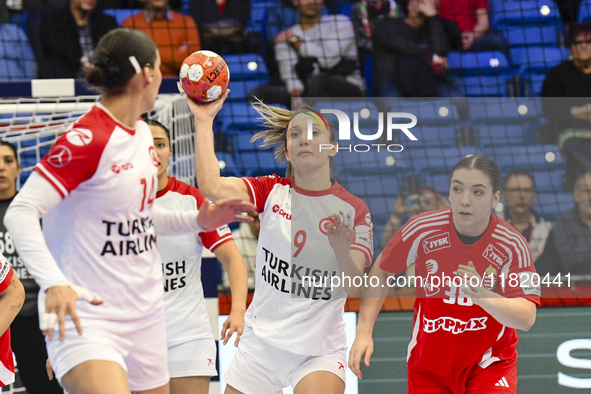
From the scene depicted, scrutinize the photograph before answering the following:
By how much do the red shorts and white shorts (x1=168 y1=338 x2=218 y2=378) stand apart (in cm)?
106

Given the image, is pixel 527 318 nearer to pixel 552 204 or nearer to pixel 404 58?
pixel 552 204

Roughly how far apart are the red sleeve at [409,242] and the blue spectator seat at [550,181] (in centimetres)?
100

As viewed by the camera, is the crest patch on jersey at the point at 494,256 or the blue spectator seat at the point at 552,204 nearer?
the crest patch on jersey at the point at 494,256

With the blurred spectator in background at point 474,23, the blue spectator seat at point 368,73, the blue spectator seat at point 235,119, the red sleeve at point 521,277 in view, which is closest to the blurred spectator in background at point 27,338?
the blue spectator seat at point 235,119

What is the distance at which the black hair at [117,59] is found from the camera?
2.42 m

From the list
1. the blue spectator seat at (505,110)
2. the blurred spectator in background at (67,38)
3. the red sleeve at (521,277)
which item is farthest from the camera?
the blurred spectator in background at (67,38)

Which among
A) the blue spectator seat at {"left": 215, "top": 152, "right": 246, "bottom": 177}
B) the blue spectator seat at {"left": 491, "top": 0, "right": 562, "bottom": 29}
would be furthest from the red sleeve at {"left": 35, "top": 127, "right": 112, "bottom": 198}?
the blue spectator seat at {"left": 491, "top": 0, "right": 562, "bottom": 29}

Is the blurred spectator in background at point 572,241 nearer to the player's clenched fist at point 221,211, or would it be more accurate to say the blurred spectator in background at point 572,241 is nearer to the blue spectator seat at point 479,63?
the player's clenched fist at point 221,211

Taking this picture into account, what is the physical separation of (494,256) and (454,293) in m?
0.29

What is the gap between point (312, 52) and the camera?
24.1ft

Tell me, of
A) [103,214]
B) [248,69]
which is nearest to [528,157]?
[103,214]

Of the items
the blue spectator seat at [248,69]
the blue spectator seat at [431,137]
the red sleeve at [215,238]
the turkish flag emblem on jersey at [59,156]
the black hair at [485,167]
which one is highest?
the blue spectator seat at [248,69]

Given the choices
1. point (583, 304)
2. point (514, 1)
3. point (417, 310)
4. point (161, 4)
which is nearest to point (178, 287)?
point (417, 310)

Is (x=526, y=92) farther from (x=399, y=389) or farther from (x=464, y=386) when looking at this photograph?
(x=464, y=386)
